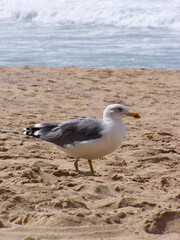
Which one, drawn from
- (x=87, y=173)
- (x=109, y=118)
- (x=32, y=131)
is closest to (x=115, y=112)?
(x=109, y=118)

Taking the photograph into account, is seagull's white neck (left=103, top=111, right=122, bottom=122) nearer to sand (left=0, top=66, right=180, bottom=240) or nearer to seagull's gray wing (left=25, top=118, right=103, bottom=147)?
seagull's gray wing (left=25, top=118, right=103, bottom=147)

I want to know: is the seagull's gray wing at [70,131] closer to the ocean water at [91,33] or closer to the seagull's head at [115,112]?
the seagull's head at [115,112]

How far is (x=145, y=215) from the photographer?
120 inches

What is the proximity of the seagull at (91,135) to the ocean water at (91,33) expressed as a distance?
7323 millimetres

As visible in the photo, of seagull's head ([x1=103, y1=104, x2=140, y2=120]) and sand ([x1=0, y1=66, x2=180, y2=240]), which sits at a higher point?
seagull's head ([x1=103, y1=104, x2=140, y2=120])

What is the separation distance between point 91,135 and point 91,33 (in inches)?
551

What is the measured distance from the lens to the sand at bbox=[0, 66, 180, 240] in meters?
2.84

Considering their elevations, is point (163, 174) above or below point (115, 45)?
below

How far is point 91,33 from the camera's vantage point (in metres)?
Result: 17.7

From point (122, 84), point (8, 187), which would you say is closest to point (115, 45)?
point (122, 84)

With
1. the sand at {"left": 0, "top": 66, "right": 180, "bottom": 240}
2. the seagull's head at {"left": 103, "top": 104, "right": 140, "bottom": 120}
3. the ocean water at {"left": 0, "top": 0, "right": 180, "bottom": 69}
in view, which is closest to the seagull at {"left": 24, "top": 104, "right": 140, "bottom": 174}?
the seagull's head at {"left": 103, "top": 104, "right": 140, "bottom": 120}

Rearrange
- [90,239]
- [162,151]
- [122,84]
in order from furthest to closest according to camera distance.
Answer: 1. [122,84]
2. [162,151]
3. [90,239]

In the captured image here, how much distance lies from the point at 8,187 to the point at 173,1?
72.8 ft

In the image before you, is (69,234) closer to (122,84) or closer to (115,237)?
(115,237)
